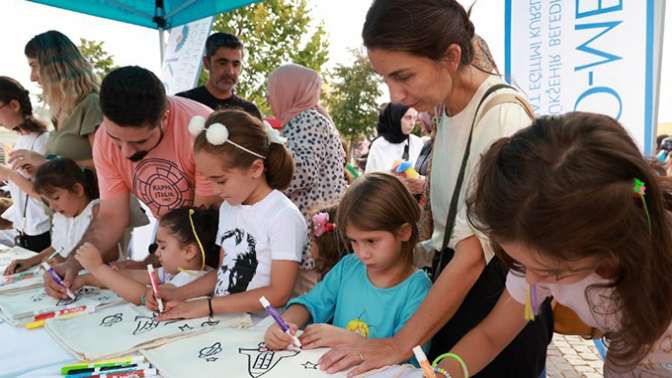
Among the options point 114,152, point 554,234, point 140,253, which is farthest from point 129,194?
point 554,234

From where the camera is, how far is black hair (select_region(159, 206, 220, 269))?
180cm

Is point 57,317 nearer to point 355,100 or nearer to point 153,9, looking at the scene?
point 153,9

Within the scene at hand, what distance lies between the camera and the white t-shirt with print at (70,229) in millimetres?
2309

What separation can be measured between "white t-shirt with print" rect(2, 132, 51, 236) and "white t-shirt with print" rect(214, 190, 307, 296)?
167 centimetres

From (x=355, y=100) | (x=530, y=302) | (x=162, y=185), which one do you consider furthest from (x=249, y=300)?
(x=355, y=100)

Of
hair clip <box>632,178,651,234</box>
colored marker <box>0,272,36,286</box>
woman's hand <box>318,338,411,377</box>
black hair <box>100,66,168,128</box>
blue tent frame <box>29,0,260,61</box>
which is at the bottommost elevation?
colored marker <box>0,272,36,286</box>

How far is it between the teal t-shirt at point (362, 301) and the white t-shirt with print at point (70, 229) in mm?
1402

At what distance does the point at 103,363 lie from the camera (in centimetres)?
115

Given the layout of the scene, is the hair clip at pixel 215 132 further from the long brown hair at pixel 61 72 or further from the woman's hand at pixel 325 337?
the long brown hair at pixel 61 72

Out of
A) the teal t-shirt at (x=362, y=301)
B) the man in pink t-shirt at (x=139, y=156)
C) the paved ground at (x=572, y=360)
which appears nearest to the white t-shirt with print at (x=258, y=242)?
the teal t-shirt at (x=362, y=301)

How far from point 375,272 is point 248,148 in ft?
1.90

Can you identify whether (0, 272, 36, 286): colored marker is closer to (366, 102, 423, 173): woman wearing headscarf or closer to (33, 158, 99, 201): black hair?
(33, 158, 99, 201): black hair

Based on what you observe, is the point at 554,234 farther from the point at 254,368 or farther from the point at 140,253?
the point at 140,253

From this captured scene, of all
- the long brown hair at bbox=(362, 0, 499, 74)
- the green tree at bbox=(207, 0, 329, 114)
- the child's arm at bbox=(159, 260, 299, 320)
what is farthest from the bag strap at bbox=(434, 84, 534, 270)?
the green tree at bbox=(207, 0, 329, 114)
